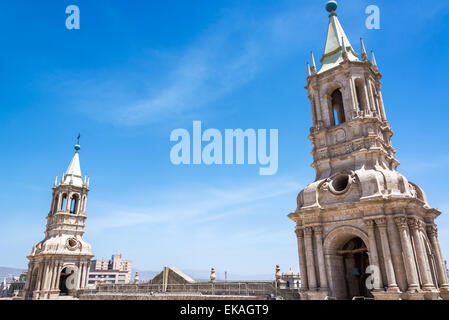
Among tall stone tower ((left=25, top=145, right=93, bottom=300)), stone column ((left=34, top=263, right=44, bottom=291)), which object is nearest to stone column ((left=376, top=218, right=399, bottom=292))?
tall stone tower ((left=25, top=145, right=93, bottom=300))

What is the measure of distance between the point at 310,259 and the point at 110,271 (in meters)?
122

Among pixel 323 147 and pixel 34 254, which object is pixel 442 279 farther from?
pixel 34 254

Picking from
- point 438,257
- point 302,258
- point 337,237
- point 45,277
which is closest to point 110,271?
point 45,277

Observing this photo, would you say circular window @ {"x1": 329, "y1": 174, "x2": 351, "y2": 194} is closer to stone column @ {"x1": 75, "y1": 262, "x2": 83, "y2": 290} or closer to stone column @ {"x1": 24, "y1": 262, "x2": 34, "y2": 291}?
stone column @ {"x1": 75, "y1": 262, "x2": 83, "y2": 290}

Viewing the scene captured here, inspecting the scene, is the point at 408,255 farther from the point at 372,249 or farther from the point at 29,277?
the point at 29,277

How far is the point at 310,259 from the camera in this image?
24.9 m

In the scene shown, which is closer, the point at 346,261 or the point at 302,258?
the point at 302,258

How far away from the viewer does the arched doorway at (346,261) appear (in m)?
24.1

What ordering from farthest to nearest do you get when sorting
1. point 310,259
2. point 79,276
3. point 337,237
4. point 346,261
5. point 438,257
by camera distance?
1. point 79,276
2. point 346,261
3. point 438,257
4. point 310,259
5. point 337,237

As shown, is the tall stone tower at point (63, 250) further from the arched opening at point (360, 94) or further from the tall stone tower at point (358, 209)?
the arched opening at point (360, 94)

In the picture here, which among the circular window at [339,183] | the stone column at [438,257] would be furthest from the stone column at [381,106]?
the stone column at [438,257]

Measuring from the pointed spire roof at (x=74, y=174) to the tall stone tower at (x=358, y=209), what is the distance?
37.9 m
